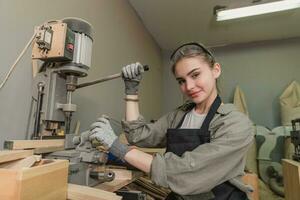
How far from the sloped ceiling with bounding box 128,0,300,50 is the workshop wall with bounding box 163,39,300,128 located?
0.14 metres

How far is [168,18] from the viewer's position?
294 cm

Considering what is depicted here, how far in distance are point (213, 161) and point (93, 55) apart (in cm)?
125

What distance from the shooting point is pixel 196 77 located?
3.70 ft

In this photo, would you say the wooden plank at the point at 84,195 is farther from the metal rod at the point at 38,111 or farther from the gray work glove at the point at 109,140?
the metal rod at the point at 38,111

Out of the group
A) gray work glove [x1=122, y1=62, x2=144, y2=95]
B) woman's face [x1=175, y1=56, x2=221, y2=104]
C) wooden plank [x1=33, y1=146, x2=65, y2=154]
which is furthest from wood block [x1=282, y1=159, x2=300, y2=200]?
wooden plank [x1=33, y1=146, x2=65, y2=154]

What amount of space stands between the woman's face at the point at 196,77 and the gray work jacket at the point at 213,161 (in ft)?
0.41

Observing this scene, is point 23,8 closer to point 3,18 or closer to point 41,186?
point 3,18

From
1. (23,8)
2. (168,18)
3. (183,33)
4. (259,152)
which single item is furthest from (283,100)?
(23,8)

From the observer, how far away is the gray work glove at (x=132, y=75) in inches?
46.1

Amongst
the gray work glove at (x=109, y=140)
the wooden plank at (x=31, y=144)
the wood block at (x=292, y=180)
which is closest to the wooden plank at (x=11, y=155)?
the wooden plank at (x=31, y=144)

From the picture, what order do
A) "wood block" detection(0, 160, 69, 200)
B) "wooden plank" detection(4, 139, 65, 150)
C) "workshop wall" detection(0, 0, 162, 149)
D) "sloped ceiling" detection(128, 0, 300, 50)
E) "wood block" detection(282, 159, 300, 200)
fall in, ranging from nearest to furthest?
1. "wood block" detection(0, 160, 69, 200)
2. "wooden plank" detection(4, 139, 65, 150)
3. "workshop wall" detection(0, 0, 162, 149)
4. "wood block" detection(282, 159, 300, 200)
5. "sloped ceiling" detection(128, 0, 300, 50)

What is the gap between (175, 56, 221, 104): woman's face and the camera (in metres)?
1.12

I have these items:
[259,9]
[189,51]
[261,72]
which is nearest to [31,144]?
[189,51]

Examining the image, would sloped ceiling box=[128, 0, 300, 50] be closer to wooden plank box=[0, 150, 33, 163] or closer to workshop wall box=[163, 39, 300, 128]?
workshop wall box=[163, 39, 300, 128]
